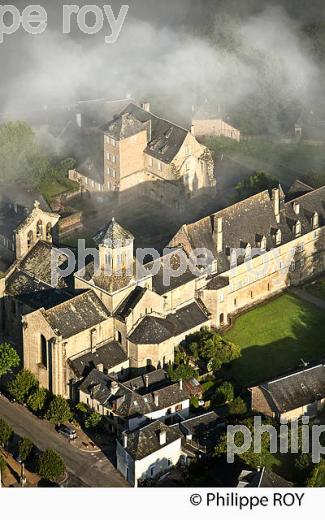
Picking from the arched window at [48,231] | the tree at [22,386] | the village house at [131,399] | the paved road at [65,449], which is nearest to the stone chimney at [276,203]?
the arched window at [48,231]

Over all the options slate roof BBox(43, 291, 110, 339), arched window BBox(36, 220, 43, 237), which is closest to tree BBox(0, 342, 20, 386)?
slate roof BBox(43, 291, 110, 339)

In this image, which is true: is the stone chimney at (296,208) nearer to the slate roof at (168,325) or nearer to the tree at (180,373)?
the slate roof at (168,325)

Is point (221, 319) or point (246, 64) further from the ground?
point (246, 64)

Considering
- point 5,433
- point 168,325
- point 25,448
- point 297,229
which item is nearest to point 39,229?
point 168,325

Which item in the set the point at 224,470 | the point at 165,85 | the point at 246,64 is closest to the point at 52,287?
the point at 224,470

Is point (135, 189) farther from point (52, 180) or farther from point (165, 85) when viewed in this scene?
point (165, 85)

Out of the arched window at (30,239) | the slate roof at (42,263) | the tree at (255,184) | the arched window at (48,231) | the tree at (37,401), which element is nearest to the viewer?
the tree at (37,401)
